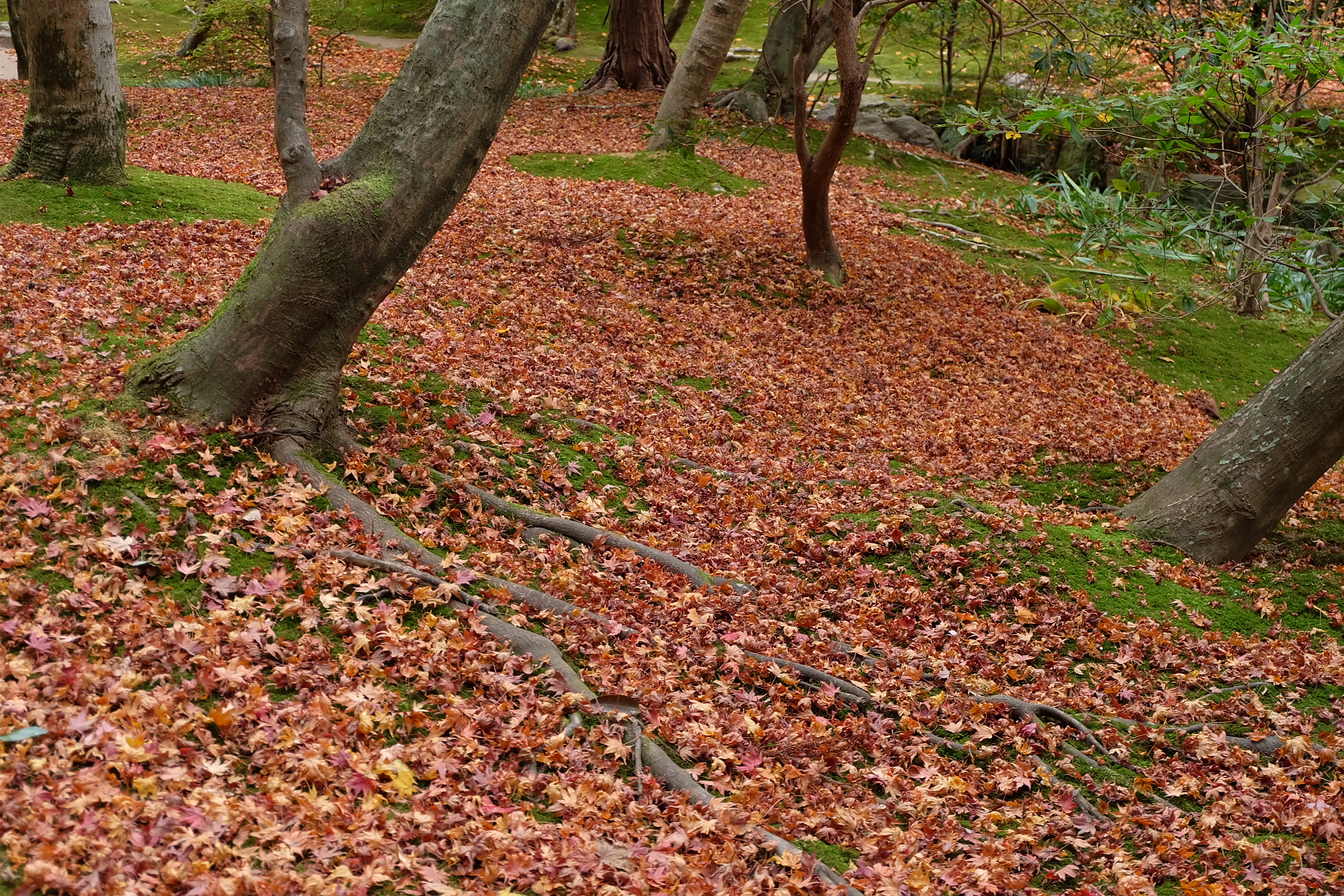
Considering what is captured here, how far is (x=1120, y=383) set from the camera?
11.8m

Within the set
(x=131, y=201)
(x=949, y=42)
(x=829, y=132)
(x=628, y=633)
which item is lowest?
(x=628, y=633)

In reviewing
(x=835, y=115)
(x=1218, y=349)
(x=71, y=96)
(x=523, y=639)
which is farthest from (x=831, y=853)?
(x=1218, y=349)

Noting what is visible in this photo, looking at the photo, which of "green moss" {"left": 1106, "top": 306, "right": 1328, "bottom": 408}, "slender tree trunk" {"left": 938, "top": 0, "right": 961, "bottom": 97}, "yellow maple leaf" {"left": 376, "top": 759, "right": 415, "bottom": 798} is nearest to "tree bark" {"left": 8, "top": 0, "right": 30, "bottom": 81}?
"yellow maple leaf" {"left": 376, "top": 759, "right": 415, "bottom": 798}

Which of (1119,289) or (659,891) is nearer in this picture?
(659,891)

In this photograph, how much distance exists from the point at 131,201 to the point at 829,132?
729 cm

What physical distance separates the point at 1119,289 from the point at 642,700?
1249 centimetres

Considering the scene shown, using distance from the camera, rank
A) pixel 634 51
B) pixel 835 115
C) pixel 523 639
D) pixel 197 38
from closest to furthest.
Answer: pixel 523 639 → pixel 835 115 → pixel 634 51 → pixel 197 38

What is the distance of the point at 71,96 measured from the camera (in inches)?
360

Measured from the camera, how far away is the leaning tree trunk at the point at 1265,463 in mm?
6820

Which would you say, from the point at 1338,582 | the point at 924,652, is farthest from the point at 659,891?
the point at 1338,582

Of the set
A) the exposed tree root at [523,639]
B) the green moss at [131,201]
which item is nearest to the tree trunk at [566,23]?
the green moss at [131,201]

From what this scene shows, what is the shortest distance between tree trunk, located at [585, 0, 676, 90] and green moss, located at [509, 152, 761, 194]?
21.9 ft

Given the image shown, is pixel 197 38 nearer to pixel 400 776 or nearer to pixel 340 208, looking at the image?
pixel 340 208

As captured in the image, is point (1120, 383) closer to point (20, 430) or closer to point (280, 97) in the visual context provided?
point (280, 97)
